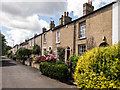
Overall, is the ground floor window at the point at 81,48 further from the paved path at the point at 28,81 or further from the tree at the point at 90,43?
the paved path at the point at 28,81

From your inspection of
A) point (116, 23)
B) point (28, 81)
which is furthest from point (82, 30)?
point (28, 81)

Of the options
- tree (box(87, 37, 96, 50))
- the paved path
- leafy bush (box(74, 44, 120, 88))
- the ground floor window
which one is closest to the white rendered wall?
tree (box(87, 37, 96, 50))

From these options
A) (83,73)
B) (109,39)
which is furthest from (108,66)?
(109,39)

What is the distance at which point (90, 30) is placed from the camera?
33.2 feet

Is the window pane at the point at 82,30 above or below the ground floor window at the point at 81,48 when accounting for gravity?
above

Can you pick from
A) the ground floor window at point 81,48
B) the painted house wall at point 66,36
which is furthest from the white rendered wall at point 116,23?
the painted house wall at point 66,36

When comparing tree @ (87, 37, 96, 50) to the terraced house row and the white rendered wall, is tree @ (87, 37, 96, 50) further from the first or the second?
the white rendered wall

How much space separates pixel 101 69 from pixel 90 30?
6.24 meters

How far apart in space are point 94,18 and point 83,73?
6677 mm

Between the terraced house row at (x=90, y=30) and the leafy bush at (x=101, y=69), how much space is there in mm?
3789

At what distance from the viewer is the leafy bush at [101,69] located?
13.9 ft

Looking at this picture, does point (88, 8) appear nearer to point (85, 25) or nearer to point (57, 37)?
point (85, 25)

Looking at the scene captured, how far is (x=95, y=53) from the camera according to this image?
501 centimetres

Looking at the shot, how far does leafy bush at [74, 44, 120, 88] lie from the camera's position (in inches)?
166
